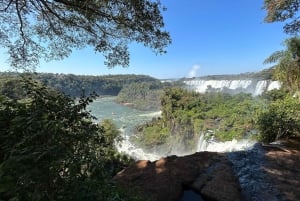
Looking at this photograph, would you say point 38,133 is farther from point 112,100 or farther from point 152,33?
point 112,100

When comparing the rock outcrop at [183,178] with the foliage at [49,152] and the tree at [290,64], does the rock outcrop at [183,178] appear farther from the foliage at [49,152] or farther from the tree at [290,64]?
the tree at [290,64]

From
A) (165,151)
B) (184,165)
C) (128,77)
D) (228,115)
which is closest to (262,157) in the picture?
(184,165)

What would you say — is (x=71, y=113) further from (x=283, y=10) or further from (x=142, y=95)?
(x=142, y=95)

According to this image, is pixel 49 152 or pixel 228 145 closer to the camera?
pixel 49 152

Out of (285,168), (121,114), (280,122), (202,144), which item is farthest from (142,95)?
(285,168)

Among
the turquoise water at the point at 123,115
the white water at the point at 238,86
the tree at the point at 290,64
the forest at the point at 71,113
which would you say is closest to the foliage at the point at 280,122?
the forest at the point at 71,113

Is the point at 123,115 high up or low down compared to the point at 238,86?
down
